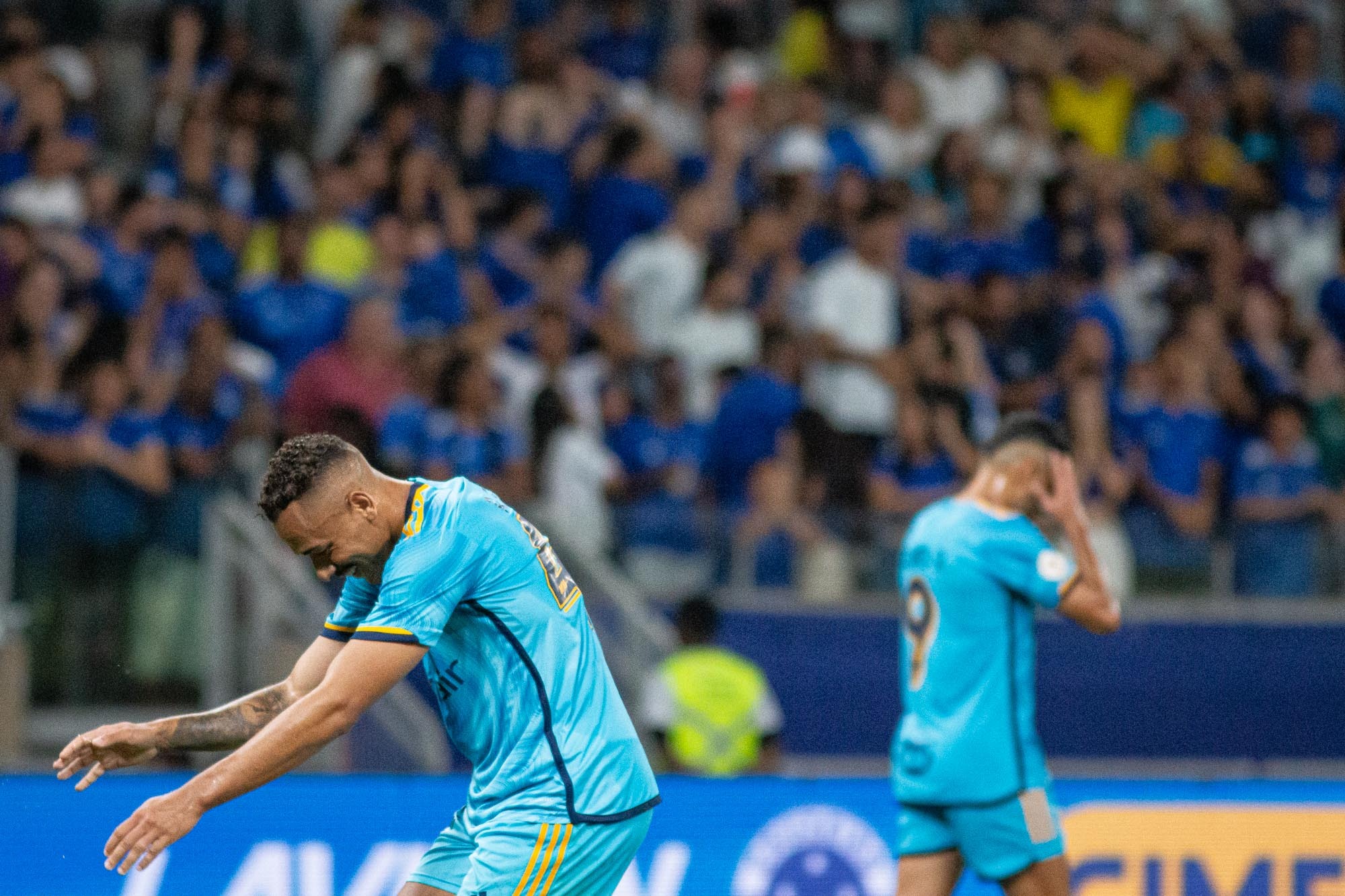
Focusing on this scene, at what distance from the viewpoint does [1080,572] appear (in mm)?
6457

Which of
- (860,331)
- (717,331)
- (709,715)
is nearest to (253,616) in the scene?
(709,715)

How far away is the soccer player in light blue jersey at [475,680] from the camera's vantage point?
4574 millimetres

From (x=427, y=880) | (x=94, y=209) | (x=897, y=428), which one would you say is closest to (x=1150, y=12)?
(x=897, y=428)

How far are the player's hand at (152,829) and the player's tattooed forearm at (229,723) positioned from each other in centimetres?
53

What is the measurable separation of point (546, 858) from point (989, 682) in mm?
2212

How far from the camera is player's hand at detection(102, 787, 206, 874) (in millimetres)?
4246

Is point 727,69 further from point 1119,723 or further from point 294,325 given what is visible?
point 1119,723

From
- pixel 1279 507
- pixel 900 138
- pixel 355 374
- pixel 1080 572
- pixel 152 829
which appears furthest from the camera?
pixel 900 138

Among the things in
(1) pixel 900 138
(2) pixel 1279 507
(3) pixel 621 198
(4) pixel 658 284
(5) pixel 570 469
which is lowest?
(2) pixel 1279 507

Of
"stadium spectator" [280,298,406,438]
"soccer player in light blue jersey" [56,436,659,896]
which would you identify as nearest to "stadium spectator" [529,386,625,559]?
"stadium spectator" [280,298,406,438]

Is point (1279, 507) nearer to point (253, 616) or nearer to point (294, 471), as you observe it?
point (253, 616)

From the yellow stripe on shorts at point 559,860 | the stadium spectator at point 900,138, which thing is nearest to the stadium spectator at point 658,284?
the stadium spectator at point 900,138

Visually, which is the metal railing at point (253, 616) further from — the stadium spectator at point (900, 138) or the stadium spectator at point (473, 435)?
the stadium spectator at point (900, 138)

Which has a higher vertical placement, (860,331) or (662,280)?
(662,280)
